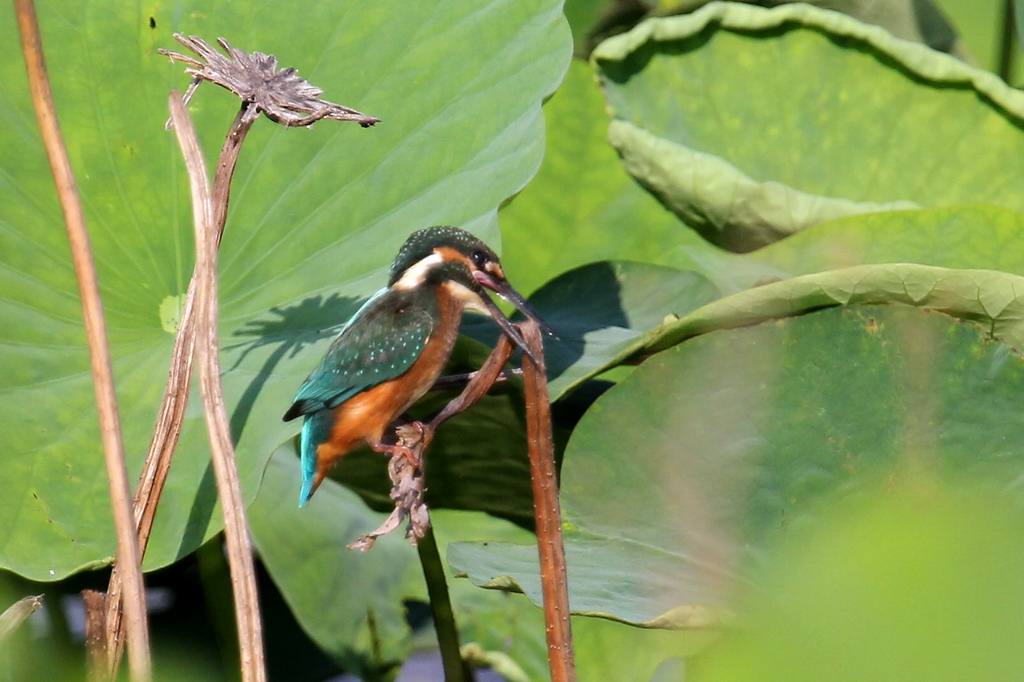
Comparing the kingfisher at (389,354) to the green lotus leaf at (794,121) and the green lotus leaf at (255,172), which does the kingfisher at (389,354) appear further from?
the green lotus leaf at (794,121)

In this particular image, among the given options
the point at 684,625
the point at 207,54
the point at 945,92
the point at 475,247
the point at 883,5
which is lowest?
the point at 684,625

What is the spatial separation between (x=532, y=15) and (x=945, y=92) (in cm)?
65

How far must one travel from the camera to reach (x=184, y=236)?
5.49 feet

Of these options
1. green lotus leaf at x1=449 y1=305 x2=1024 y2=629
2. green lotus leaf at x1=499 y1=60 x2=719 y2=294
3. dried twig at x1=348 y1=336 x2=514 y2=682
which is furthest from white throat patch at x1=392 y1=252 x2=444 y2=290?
green lotus leaf at x1=499 y1=60 x2=719 y2=294

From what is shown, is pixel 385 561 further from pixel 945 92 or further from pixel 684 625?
pixel 945 92

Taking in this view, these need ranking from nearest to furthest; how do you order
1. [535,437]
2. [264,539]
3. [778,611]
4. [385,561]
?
[778,611]
[535,437]
[264,539]
[385,561]

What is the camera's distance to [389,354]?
133 centimetres

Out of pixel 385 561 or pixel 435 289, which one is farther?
pixel 385 561

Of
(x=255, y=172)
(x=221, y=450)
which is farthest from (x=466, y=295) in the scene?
(x=255, y=172)

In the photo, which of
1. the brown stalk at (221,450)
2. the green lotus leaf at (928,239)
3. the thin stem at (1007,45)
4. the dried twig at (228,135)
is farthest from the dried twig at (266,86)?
the thin stem at (1007,45)

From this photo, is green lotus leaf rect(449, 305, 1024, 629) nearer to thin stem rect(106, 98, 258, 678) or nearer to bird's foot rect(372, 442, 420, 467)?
bird's foot rect(372, 442, 420, 467)

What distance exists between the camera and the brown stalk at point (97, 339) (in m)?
0.94

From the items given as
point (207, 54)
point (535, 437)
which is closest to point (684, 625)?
point (535, 437)

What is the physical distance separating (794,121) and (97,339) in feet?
4.32
